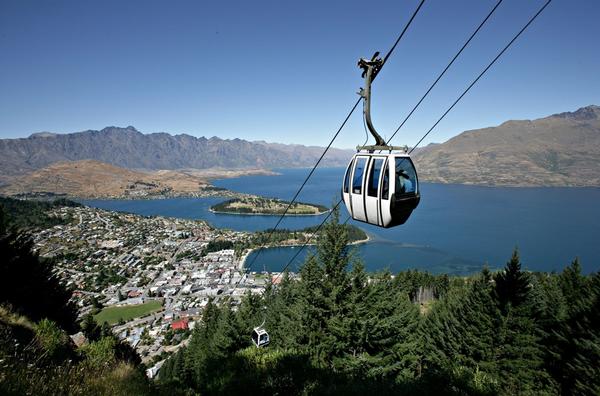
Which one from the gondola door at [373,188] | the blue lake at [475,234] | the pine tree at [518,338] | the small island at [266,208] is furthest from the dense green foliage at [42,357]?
the small island at [266,208]

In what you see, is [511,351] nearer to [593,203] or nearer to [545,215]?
[545,215]

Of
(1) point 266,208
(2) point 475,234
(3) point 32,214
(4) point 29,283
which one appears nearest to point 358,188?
(4) point 29,283

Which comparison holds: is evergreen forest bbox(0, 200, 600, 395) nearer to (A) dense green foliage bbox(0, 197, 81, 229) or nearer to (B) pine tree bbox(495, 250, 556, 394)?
(B) pine tree bbox(495, 250, 556, 394)

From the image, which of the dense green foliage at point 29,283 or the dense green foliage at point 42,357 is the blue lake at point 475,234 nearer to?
the dense green foliage at point 29,283

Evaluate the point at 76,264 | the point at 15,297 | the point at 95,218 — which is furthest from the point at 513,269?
the point at 95,218

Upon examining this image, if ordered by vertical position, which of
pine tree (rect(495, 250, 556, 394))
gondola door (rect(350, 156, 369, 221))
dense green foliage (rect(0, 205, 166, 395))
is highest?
gondola door (rect(350, 156, 369, 221))

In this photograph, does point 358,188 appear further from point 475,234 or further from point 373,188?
point 475,234

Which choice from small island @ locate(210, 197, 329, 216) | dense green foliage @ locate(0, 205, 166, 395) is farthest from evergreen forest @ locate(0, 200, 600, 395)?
small island @ locate(210, 197, 329, 216)
